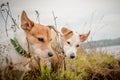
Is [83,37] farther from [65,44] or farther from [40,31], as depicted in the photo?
[40,31]

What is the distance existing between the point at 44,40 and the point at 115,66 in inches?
32.0

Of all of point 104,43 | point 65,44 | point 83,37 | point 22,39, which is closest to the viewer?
point 22,39

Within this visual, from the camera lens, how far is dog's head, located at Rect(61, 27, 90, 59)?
6.98 ft

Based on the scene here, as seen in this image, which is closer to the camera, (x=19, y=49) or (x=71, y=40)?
(x=19, y=49)

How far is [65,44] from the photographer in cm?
220

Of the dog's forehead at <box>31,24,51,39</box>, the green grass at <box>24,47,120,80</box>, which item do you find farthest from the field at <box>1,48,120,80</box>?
the dog's forehead at <box>31,24,51,39</box>

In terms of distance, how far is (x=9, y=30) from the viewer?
2.00m

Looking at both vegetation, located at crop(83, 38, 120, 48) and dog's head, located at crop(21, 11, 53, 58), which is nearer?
dog's head, located at crop(21, 11, 53, 58)

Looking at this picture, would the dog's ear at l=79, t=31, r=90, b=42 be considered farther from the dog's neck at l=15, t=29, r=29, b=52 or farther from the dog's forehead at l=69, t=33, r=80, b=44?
the dog's neck at l=15, t=29, r=29, b=52

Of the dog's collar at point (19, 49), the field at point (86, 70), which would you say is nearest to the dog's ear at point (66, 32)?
the field at point (86, 70)

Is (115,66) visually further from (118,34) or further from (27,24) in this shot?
(27,24)

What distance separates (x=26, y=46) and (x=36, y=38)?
8 centimetres

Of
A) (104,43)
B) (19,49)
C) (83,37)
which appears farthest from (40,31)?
(104,43)

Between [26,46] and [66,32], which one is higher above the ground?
[66,32]
